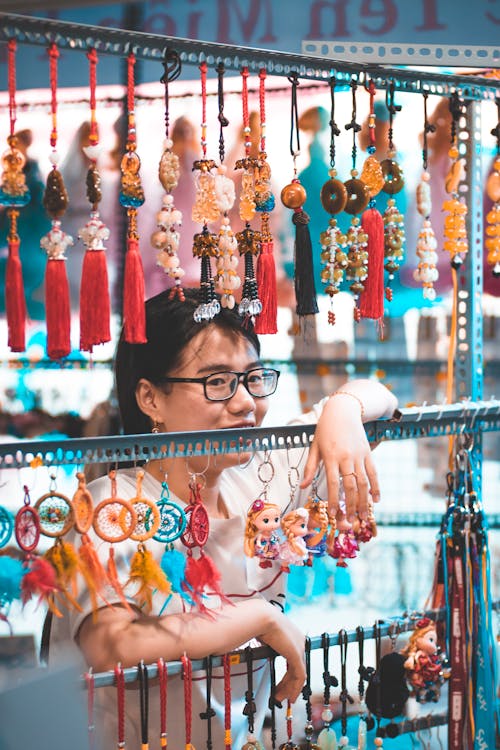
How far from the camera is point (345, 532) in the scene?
1634mm

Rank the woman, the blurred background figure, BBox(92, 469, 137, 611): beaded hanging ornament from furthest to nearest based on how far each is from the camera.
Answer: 1. the blurred background figure
2. the woman
3. BBox(92, 469, 137, 611): beaded hanging ornament

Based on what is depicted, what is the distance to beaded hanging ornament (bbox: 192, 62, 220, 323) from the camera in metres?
1.46

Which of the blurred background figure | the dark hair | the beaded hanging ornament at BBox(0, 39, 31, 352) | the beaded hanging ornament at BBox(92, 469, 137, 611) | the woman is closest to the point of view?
the beaded hanging ornament at BBox(0, 39, 31, 352)

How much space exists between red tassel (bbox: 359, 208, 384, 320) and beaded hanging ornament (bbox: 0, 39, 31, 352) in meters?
0.60

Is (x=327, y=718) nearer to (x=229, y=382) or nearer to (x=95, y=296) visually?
(x=229, y=382)

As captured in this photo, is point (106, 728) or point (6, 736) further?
point (106, 728)

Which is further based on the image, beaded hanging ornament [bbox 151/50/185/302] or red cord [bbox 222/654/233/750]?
red cord [bbox 222/654/233/750]

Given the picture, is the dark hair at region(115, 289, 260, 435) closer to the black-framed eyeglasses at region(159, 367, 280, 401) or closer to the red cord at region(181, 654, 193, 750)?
the black-framed eyeglasses at region(159, 367, 280, 401)

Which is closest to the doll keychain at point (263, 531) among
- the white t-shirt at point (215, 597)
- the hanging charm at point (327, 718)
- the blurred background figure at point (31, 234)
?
the white t-shirt at point (215, 597)

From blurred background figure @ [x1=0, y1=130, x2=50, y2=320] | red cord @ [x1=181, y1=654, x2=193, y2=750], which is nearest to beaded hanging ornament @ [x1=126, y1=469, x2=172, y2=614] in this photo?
red cord @ [x1=181, y1=654, x2=193, y2=750]

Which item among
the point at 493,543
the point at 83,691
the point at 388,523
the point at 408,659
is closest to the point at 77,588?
the point at 83,691

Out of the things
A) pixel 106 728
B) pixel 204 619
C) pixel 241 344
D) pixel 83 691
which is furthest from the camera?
pixel 241 344

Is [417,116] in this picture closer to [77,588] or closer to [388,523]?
[388,523]

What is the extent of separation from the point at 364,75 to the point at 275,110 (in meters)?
0.96
